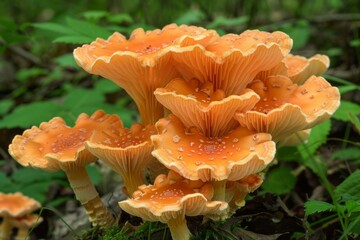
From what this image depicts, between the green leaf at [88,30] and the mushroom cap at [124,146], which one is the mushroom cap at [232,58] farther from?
the green leaf at [88,30]

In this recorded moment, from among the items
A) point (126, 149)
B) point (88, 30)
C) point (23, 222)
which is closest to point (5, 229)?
point (23, 222)

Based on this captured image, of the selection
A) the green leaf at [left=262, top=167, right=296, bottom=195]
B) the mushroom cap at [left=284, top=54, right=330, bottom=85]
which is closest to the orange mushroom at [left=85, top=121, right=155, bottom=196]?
the mushroom cap at [left=284, top=54, right=330, bottom=85]

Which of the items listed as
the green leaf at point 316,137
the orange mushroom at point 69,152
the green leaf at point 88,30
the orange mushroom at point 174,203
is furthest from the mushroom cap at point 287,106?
the green leaf at point 88,30

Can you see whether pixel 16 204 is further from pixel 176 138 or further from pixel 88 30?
pixel 176 138

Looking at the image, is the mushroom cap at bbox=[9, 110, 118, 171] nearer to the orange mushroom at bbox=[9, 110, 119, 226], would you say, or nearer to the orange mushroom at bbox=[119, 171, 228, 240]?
the orange mushroom at bbox=[9, 110, 119, 226]

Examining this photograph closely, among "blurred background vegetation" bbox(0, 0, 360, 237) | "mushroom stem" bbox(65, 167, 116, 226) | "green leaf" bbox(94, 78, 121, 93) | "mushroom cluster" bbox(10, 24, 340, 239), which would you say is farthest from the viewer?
"green leaf" bbox(94, 78, 121, 93)
